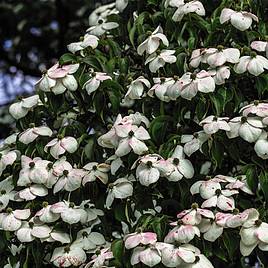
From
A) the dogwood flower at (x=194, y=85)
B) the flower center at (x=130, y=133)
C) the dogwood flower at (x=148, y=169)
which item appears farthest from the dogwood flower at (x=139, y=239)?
the dogwood flower at (x=194, y=85)

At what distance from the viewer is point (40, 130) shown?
1.99 meters

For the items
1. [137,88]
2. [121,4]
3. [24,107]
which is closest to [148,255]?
[137,88]

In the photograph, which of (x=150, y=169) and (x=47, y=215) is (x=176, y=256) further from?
(x=47, y=215)

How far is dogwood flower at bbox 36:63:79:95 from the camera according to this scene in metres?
1.98

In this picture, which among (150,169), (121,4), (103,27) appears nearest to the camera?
(150,169)

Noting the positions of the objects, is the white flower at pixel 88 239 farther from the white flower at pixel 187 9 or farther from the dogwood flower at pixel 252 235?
the white flower at pixel 187 9

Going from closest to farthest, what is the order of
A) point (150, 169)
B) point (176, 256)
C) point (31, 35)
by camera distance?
point (176, 256) < point (150, 169) < point (31, 35)

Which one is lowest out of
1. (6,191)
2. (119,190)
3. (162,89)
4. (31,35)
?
(31,35)

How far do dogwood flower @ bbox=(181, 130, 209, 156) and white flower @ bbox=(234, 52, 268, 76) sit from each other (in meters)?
0.17

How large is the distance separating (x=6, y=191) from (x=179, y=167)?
16.5 inches

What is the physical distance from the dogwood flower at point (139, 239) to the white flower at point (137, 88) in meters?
0.36

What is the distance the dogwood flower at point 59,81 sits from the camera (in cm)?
198

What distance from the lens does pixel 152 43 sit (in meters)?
2.03

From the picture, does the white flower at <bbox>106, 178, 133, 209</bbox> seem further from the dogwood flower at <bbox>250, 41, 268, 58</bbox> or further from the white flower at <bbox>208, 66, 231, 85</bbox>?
the dogwood flower at <bbox>250, 41, 268, 58</bbox>
